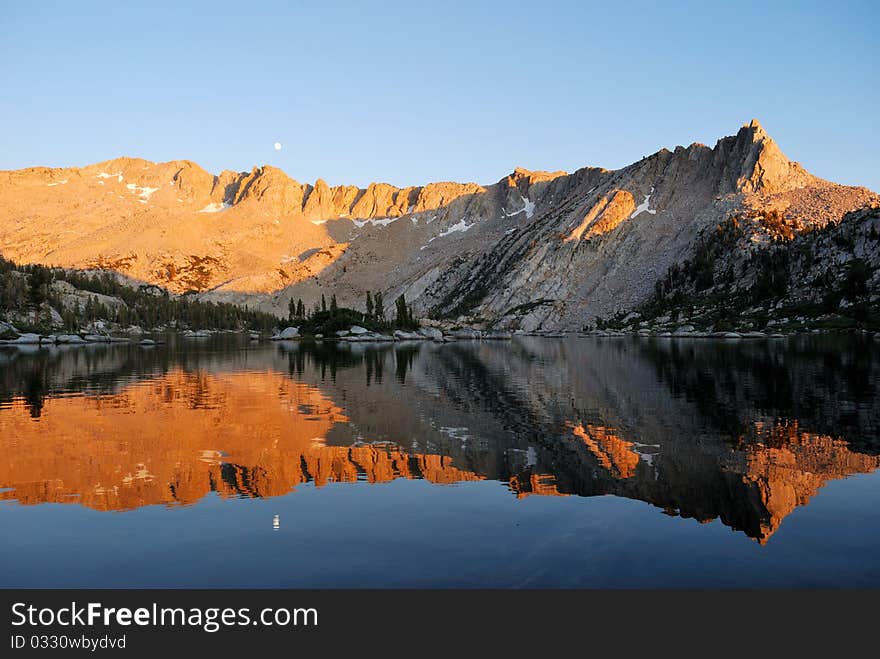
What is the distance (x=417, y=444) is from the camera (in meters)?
22.1

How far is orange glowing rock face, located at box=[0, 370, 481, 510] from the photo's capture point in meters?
16.4

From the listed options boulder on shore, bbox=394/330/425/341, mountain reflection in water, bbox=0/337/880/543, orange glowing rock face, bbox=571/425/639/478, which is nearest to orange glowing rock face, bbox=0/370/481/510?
mountain reflection in water, bbox=0/337/880/543

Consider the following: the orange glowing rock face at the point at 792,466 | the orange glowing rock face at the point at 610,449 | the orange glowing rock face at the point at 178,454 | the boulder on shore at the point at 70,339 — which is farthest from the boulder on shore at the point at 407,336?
the orange glowing rock face at the point at 792,466

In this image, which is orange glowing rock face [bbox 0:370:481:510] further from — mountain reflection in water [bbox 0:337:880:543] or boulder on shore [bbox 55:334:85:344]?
boulder on shore [bbox 55:334:85:344]

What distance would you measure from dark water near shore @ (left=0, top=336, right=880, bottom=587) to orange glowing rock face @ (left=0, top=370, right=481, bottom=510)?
0.10 meters

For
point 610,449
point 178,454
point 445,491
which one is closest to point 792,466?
point 610,449

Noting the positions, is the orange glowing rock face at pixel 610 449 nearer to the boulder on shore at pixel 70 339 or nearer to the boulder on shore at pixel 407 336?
the boulder on shore at pixel 407 336

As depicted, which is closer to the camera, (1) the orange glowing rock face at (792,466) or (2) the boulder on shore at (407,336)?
(1) the orange glowing rock face at (792,466)

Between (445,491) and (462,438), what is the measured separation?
691 centimetres

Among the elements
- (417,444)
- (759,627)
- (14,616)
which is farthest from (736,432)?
(14,616)

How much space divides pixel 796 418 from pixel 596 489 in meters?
14.6

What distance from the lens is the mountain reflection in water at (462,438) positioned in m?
16.2

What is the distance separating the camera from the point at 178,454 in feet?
67.0

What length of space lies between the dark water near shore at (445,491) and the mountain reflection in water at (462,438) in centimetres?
11
